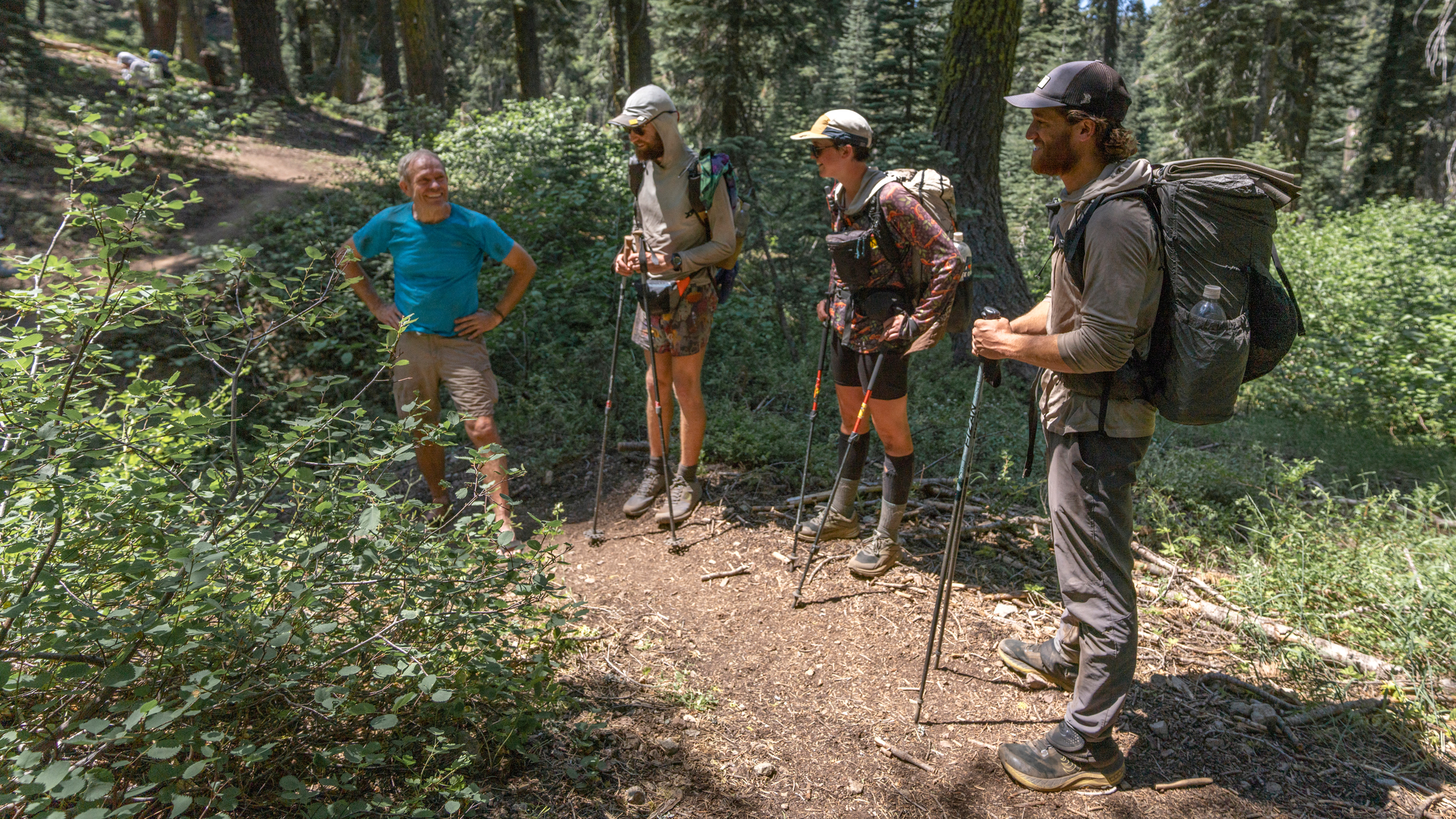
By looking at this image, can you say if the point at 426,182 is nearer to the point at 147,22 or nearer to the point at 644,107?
the point at 644,107

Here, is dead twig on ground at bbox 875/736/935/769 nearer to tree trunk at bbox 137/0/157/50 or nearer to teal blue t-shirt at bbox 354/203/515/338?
teal blue t-shirt at bbox 354/203/515/338

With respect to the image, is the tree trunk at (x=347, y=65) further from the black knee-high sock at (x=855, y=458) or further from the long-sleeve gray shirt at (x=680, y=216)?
the black knee-high sock at (x=855, y=458)

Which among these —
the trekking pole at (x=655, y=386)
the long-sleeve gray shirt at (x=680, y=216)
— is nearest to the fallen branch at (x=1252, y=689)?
the trekking pole at (x=655, y=386)

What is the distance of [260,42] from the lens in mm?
17859

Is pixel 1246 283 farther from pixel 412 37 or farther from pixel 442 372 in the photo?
pixel 412 37

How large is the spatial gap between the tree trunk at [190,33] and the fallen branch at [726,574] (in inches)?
1025

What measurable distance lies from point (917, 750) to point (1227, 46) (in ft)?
86.4

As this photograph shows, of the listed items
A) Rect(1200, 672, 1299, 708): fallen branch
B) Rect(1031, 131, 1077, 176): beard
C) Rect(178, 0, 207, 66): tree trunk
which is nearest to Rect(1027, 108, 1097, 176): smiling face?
Rect(1031, 131, 1077, 176): beard

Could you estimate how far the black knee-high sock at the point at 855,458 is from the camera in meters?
4.62

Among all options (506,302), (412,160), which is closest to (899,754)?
(506,302)

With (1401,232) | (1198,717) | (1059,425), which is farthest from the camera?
(1401,232)

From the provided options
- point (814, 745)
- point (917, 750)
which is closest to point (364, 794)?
point (814, 745)

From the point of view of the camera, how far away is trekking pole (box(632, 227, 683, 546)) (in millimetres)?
4910

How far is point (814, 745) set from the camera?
3.29 metres
